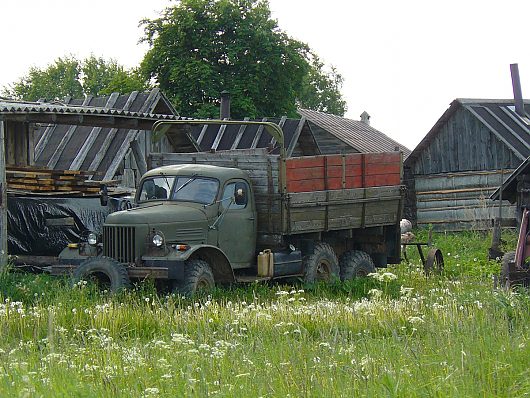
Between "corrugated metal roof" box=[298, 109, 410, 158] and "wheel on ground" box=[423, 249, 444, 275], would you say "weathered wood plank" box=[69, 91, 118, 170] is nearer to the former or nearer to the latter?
"wheel on ground" box=[423, 249, 444, 275]

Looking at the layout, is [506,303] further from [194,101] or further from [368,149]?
[194,101]

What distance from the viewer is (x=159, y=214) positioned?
14.5 m

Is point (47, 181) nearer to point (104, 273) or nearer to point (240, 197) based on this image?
point (240, 197)

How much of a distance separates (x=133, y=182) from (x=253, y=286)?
10631 millimetres

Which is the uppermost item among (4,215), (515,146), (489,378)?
(515,146)

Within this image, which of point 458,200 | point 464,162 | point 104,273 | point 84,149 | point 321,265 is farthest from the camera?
Result: point 464,162

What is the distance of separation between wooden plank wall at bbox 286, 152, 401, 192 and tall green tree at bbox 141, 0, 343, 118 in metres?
33.2

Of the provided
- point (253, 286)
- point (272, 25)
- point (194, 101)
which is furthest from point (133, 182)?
point (272, 25)

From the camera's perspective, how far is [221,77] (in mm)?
51344

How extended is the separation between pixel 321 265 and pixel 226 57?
122 feet

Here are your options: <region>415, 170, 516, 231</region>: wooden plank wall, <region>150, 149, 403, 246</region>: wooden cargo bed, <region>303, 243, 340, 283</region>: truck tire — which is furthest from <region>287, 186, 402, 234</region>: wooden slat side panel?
<region>415, 170, 516, 231</region>: wooden plank wall

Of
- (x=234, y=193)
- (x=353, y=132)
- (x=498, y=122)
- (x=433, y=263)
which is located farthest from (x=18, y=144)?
Result: (x=353, y=132)

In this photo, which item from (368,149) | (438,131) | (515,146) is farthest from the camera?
(368,149)

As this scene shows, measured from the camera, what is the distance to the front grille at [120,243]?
563 inches
